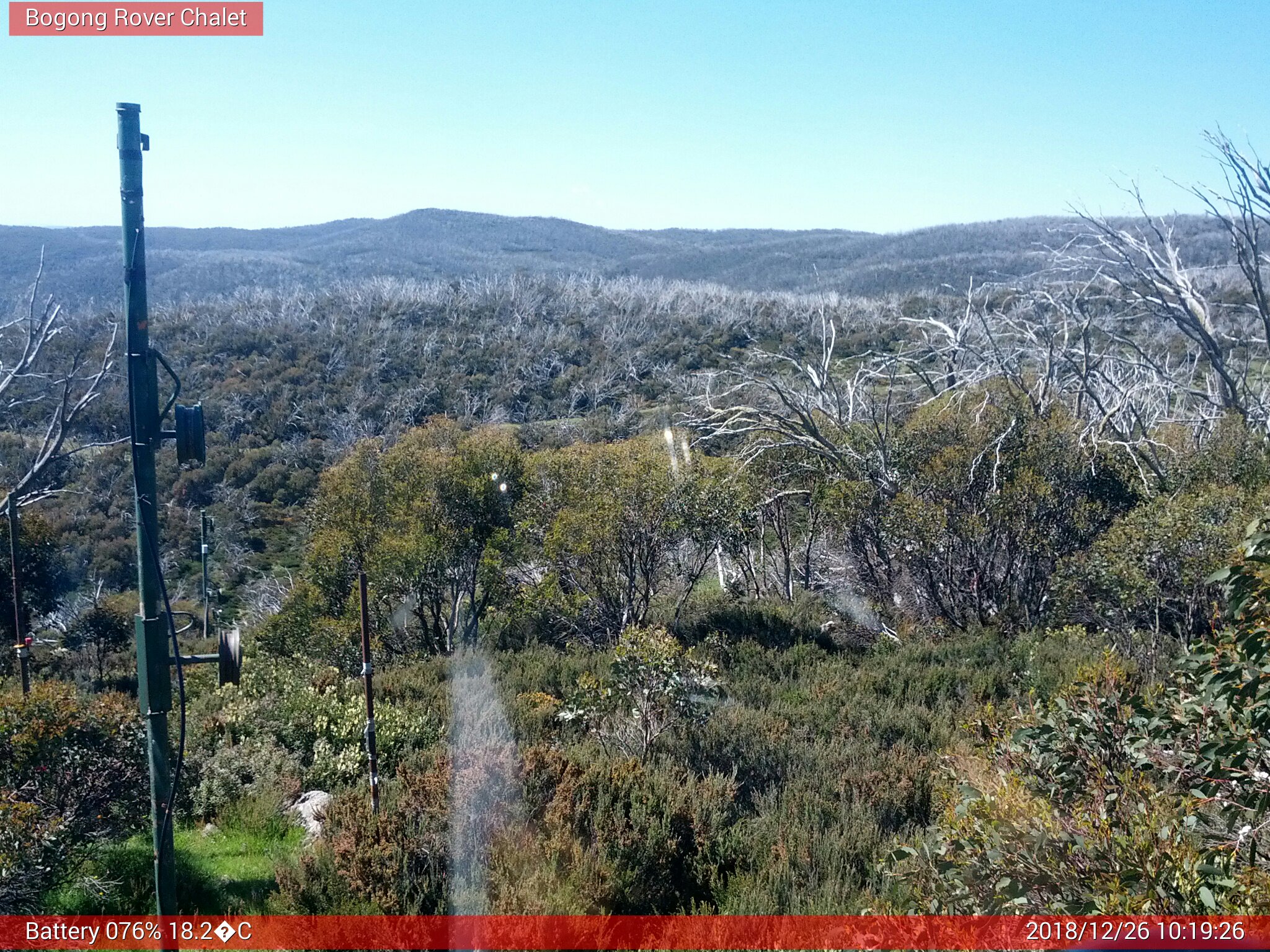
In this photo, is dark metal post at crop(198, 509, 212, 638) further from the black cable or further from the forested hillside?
the black cable

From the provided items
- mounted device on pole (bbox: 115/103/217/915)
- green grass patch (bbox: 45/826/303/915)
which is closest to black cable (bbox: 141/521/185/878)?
mounted device on pole (bbox: 115/103/217/915)

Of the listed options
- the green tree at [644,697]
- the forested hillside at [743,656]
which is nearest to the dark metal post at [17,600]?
the forested hillside at [743,656]

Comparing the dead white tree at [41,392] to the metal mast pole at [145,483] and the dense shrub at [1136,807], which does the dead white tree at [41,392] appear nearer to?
the metal mast pole at [145,483]

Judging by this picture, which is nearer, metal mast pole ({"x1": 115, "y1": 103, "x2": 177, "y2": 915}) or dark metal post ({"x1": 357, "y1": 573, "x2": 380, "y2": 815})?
metal mast pole ({"x1": 115, "y1": 103, "x2": 177, "y2": 915})

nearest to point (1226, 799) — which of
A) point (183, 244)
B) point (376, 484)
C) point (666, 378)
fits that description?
point (376, 484)

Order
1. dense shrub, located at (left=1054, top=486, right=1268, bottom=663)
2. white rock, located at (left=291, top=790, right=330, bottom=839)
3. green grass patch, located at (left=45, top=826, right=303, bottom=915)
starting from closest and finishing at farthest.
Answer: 1. green grass patch, located at (left=45, top=826, right=303, bottom=915)
2. white rock, located at (left=291, top=790, right=330, bottom=839)
3. dense shrub, located at (left=1054, top=486, right=1268, bottom=663)

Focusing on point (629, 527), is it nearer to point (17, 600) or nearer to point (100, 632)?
point (17, 600)

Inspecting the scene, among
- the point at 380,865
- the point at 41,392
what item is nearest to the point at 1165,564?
the point at 380,865
